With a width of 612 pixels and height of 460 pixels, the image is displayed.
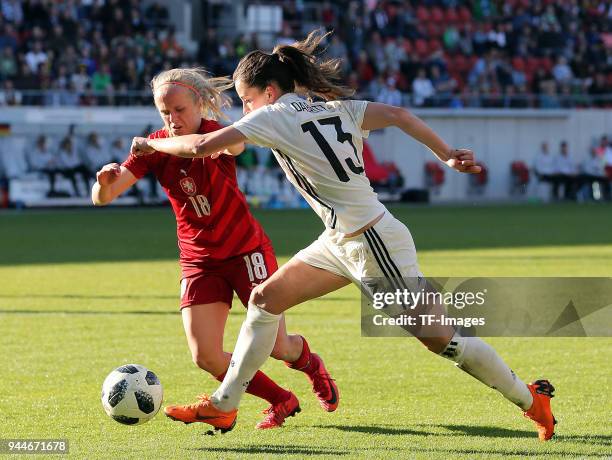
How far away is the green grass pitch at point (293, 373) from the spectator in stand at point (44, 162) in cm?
1211

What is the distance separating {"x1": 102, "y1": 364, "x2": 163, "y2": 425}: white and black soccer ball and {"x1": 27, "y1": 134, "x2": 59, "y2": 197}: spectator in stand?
24.6 m

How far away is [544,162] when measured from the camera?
37.1 m

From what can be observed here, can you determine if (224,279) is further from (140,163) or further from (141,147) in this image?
(141,147)

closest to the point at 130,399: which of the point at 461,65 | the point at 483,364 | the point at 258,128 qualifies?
the point at 258,128

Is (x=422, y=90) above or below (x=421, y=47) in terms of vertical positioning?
below

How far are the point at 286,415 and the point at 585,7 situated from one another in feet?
126

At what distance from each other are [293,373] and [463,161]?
10.4 feet

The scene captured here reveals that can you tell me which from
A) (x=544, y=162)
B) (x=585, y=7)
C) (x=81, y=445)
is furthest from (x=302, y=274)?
(x=585, y=7)

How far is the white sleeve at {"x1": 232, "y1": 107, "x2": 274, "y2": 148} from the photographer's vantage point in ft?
18.6

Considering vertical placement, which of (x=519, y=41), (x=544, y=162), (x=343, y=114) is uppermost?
(x=343, y=114)

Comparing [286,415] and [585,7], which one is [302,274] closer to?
[286,415]

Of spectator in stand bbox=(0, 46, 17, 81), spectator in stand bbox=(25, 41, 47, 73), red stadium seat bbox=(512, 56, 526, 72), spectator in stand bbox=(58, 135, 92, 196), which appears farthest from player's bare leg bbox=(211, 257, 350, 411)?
red stadium seat bbox=(512, 56, 526, 72)

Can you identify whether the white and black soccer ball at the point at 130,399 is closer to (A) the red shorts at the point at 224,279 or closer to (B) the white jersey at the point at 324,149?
(A) the red shorts at the point at 224,279

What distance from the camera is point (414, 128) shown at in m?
5.86
